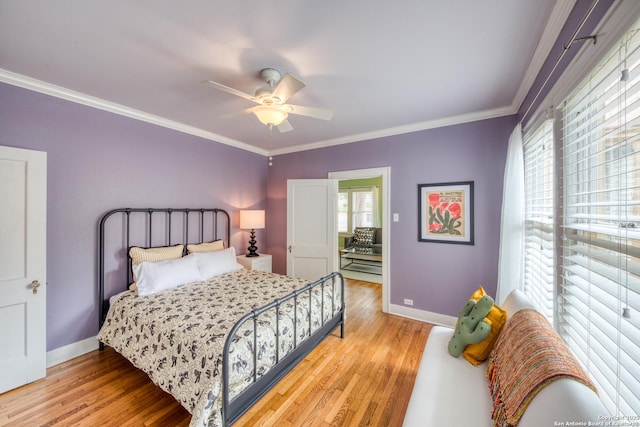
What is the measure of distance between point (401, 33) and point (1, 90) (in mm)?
3324

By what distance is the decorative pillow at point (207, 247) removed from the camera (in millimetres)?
3327

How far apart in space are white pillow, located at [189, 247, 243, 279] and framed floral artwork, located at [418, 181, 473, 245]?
8.62ft

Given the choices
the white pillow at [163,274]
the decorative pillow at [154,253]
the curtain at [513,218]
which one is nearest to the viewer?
the curtain at [513,218]

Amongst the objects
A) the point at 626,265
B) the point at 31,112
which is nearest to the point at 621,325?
the point at 626,265

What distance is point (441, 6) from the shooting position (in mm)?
1391

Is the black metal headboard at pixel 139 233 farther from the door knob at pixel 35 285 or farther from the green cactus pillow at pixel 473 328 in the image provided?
the green cactus pillow at pixel 473 328

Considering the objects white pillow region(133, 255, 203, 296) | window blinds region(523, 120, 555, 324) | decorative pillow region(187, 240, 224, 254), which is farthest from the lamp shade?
window blinds region(523, 120, 555, 324)

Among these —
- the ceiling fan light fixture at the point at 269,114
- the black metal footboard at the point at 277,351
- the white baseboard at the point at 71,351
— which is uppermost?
the ceiling fan light fixture at the point at 269,114

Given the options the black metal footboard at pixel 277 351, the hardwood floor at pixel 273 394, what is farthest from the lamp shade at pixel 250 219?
the hardwood floor at pixel 273 394

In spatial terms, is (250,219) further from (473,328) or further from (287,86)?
(473,328)

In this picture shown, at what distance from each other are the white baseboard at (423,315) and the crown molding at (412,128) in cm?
247

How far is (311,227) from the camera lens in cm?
408

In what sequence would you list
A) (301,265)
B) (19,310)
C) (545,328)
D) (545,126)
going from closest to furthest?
(545,328) < (545,126) < (19,310) < (301,265)

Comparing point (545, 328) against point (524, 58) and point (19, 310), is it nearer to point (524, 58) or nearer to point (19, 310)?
point (524, 58)
